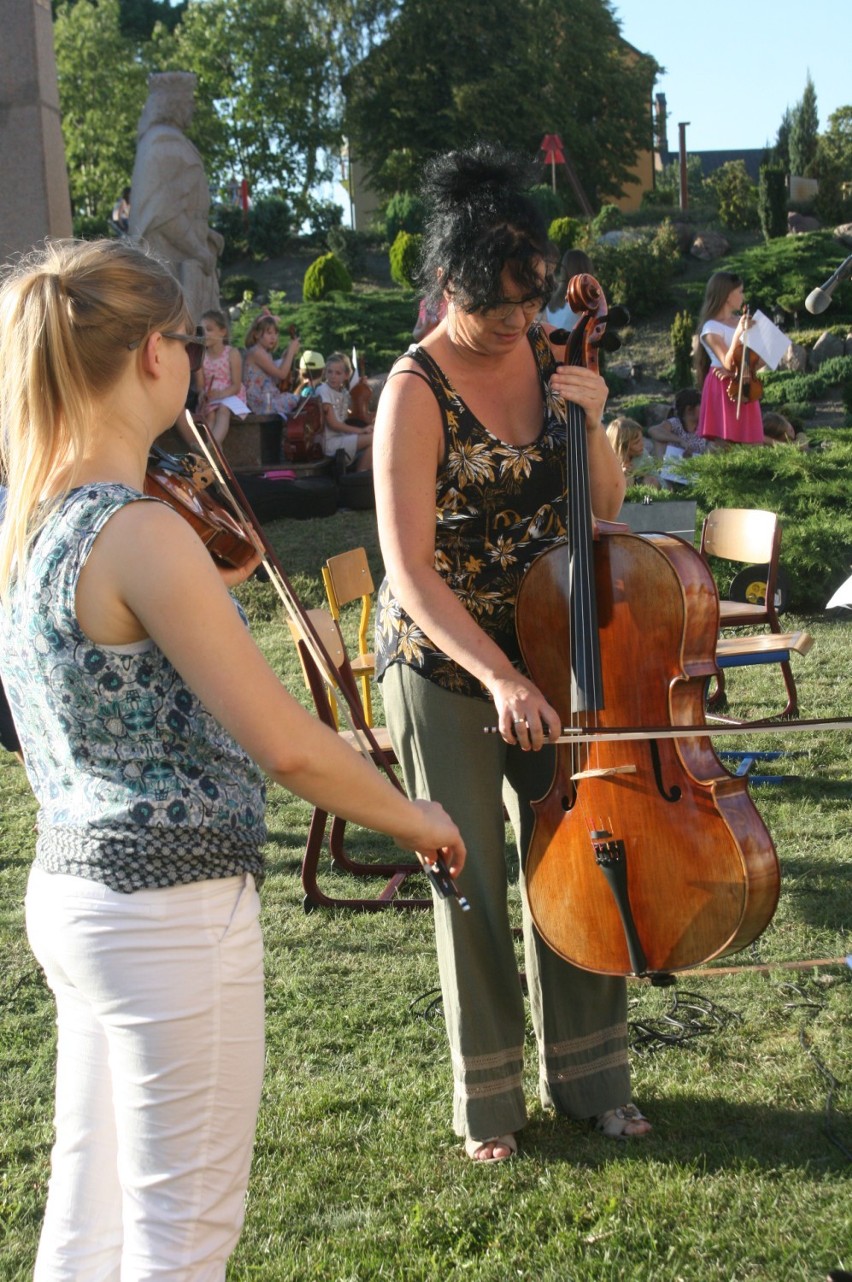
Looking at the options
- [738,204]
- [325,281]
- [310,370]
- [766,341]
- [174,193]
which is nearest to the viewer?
[766,341]

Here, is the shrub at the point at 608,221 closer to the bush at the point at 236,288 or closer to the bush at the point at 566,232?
the bush at the point at 566,232

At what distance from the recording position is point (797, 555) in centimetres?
848

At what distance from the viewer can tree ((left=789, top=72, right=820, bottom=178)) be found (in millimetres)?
31125

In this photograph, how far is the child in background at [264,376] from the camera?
1179 centimetres

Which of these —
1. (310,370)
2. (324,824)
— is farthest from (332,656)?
(310,370)

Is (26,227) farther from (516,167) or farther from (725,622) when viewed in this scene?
(516,167)

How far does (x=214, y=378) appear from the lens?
10.9 m

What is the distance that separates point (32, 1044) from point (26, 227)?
696 centimetres

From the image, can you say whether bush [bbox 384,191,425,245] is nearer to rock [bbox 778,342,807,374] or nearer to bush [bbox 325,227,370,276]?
bush [bbox 325,227,370,276]

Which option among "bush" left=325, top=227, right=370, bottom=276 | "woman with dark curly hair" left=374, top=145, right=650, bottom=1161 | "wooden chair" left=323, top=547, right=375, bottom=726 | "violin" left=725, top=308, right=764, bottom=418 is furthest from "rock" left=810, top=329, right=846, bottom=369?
"woman with dark curly hair" left=374, top=145, right=650, bottom=1161

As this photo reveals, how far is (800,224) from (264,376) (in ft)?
58.3

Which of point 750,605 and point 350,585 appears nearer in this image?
point 350,585

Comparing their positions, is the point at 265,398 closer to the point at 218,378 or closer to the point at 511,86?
the point at 218,378

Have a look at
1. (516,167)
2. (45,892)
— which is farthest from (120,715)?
(516,167)
